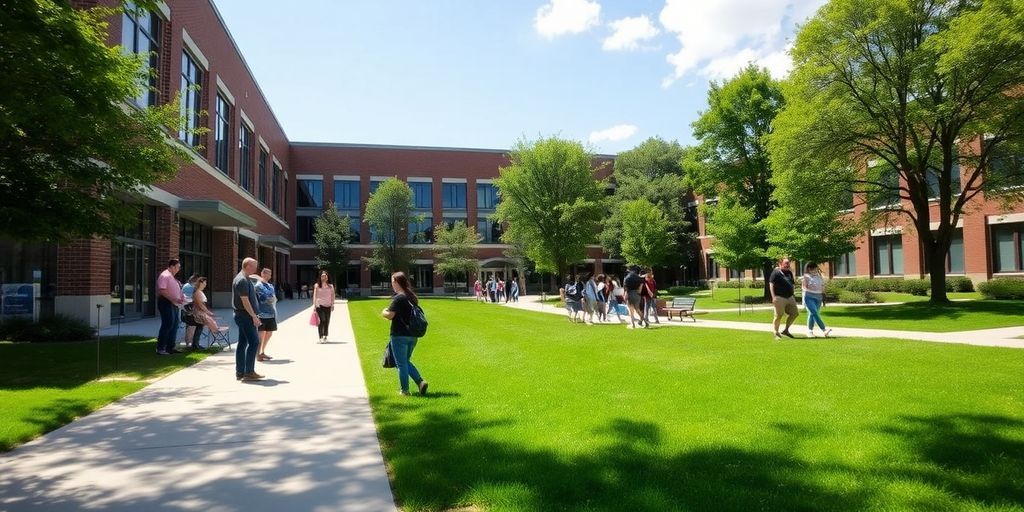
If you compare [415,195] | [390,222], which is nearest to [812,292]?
[390,222]

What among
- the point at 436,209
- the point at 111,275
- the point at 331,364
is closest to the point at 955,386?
the point at 331,364

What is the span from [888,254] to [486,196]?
35.6 m

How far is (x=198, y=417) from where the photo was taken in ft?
22.1

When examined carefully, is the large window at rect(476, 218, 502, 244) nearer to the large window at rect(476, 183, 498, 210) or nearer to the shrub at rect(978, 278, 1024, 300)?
the large window at rect(476, 183, 498, 210)

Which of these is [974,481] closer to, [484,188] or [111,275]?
[111,275]

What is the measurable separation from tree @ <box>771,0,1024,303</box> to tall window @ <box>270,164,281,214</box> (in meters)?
34.1

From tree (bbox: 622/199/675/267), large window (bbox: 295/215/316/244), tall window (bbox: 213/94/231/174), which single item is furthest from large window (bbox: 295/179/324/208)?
tree (bbox: 622/199/675/267)

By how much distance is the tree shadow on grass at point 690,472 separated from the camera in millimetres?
3889

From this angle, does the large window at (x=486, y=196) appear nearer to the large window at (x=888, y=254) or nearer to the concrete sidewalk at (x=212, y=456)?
the large window at (x=888, y=254)

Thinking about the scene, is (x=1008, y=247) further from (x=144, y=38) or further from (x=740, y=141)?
(x=144, y=38)

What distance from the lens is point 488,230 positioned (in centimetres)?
6069

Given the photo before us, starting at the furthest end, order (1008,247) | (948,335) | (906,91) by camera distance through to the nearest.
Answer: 1. (1008,247)
2. (906,91)
3. (948,335)

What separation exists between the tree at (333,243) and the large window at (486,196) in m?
14.8

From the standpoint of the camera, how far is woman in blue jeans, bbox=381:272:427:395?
290 inches
